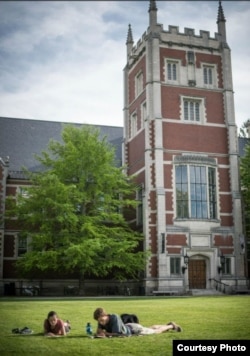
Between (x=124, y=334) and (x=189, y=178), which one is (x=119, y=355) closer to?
(x=124, y=334)

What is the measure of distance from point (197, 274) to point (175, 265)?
1.96 meters

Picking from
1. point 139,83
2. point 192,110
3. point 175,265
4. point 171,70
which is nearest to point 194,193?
point 175,265

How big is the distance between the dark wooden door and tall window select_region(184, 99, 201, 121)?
1078 centimetres

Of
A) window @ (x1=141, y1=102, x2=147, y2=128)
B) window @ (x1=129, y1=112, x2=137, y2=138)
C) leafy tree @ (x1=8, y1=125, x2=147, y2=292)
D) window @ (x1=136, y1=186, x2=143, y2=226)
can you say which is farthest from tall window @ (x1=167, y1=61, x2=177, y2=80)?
window @ (x1=136, y1=186, x2=143, y2=226)

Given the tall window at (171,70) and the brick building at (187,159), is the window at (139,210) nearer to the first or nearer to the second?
the brick building at (187,159)

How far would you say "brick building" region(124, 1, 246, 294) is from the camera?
32.3 meters

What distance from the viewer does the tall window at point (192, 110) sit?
116 feet

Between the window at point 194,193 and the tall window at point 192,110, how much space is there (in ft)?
13.3

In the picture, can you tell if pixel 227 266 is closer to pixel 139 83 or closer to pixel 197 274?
pixel 197 274

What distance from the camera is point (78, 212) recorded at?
31.8 meters

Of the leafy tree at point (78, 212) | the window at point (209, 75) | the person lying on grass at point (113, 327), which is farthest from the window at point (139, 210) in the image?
the person lying on grass at point (113, 327)

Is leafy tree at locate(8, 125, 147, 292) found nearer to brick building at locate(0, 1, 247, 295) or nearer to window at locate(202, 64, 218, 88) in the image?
brick building at locate(0, 1, 247, 295)

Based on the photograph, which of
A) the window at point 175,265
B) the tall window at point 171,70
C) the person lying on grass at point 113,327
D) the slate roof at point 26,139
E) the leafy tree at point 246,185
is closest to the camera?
the person lying on grass at point 113,327

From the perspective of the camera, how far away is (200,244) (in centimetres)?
3291
